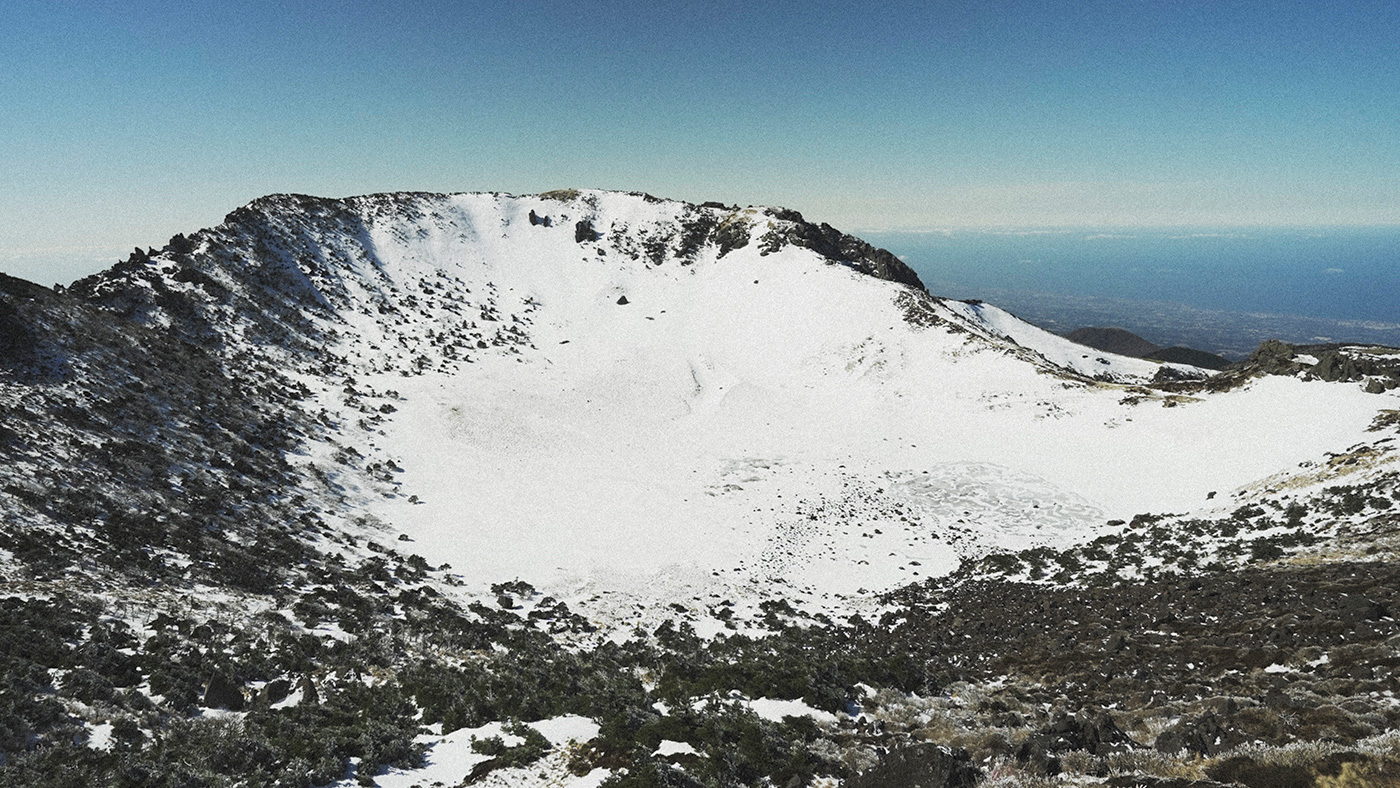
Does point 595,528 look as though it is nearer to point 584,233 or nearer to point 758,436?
point 758,436

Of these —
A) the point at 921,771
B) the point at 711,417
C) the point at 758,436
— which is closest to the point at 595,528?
the point at 758,436

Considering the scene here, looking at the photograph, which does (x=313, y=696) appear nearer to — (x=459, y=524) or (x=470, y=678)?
(x=470, y=678)

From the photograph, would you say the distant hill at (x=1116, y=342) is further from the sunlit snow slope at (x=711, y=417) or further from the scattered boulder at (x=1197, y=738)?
the scattered boulder at (x=1197, y=738)

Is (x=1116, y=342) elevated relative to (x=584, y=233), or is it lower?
lower

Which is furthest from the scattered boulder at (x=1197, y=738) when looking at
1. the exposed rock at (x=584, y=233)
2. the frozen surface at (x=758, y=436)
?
the exposed rock at (x=584, y=233)

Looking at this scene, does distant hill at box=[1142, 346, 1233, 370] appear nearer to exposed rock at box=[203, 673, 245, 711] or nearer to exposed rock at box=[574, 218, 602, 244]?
exposed rock at box=[574, 218, 602, 244]

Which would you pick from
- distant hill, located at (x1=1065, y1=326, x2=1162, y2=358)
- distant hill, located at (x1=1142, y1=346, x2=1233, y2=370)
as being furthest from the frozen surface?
distant hill, located at (x1=1065, y1=326, x2=1162, y2=358)
